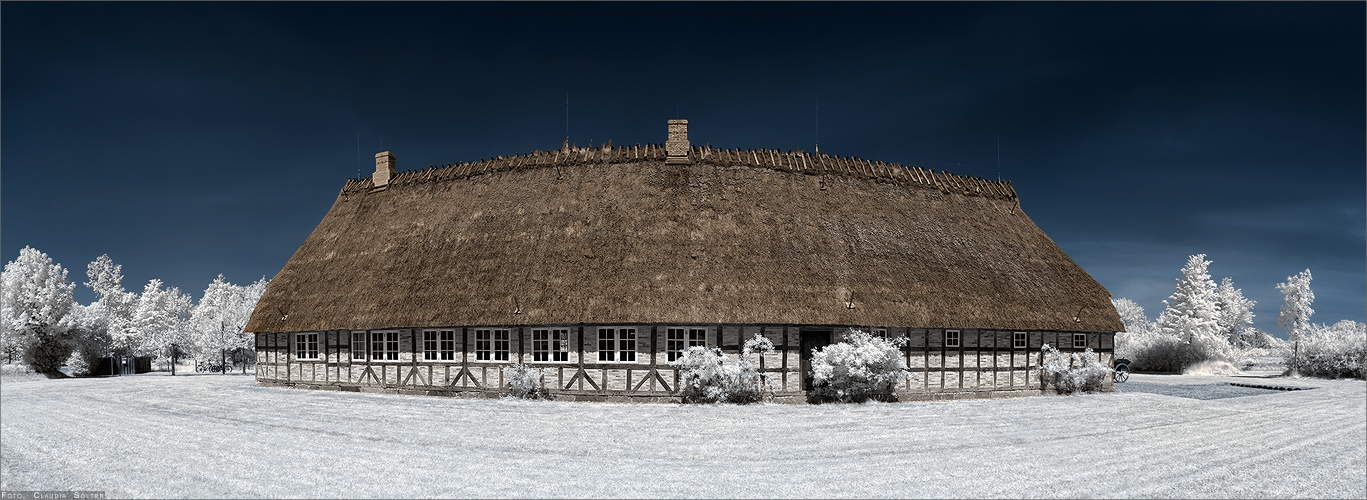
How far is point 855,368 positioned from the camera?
66.4 feet

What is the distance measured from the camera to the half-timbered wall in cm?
2083

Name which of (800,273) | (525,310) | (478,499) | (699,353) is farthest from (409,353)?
(478,499)

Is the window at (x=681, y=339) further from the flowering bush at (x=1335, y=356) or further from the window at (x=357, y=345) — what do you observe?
the flowering bush at (x=1335, y=356)

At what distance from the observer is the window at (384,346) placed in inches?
962

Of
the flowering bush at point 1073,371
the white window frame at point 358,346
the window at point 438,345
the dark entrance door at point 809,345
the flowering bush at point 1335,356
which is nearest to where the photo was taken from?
the dark entrance door at point 809,345

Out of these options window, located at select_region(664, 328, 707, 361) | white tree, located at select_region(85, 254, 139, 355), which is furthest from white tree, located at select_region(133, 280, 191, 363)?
window, located at select_region(664, 328, 707, 361)

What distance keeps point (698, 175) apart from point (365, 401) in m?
12.4

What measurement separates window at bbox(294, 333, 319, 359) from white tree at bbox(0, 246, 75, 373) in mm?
22559

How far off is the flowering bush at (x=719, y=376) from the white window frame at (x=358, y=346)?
11.7 metres

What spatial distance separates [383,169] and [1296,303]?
7817 cm

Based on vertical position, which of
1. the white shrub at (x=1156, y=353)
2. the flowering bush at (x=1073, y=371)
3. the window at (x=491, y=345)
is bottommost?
the white shrub at (x=1156, y=353)

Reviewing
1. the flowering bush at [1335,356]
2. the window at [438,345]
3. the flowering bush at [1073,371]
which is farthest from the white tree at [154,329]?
the flowering bush at [1335,356]

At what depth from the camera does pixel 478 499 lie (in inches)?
345

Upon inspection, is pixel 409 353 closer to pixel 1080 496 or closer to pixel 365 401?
pixel 365 401
